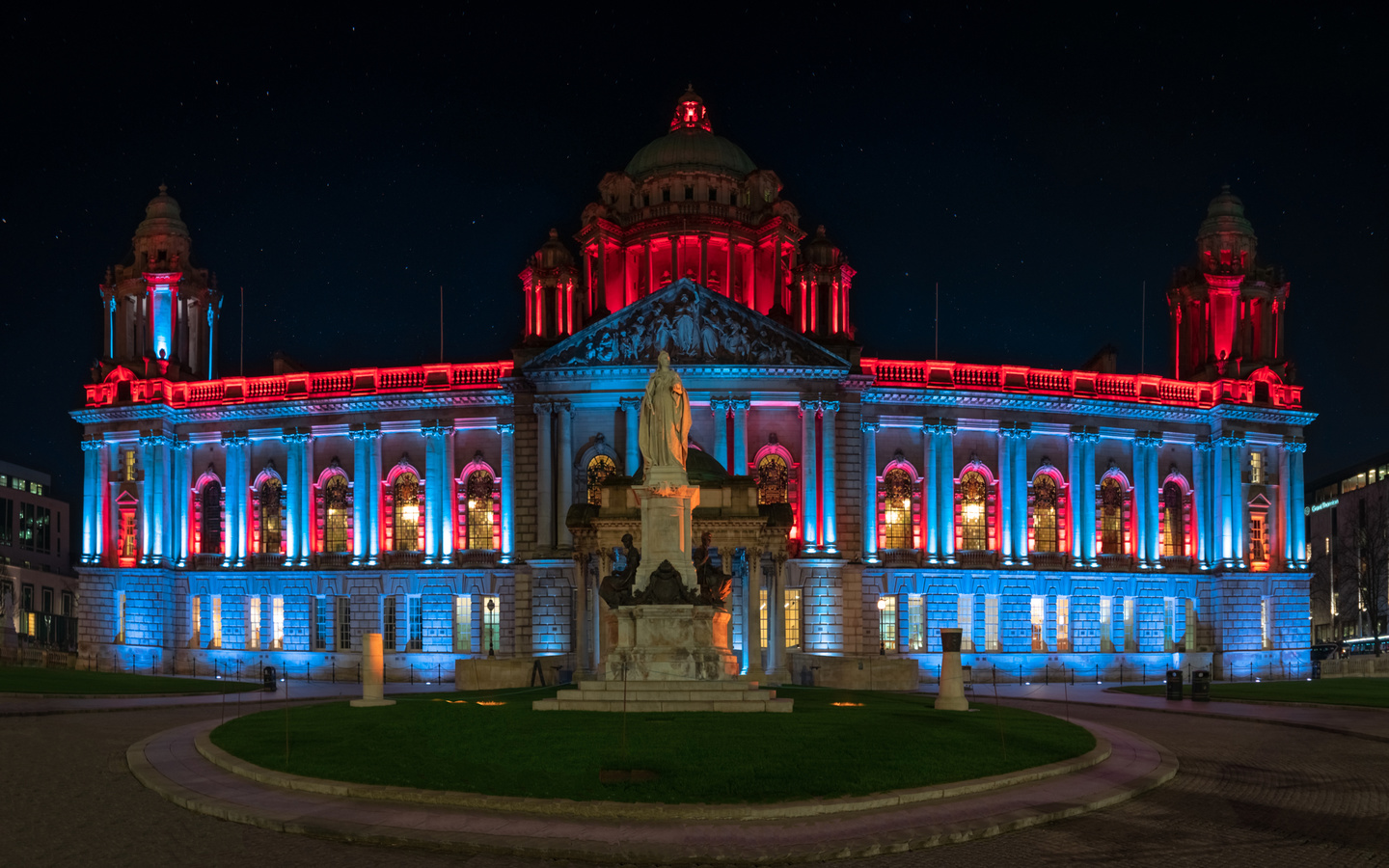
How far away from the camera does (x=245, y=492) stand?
72.6 m

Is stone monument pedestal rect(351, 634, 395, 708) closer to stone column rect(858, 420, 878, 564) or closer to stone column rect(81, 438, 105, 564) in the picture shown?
stone column rect(858, 420, 878, 564)

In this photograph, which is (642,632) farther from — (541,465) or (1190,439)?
(1190,439)

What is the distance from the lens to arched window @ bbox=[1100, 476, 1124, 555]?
72.2 m

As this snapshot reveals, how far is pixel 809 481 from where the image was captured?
6456cm

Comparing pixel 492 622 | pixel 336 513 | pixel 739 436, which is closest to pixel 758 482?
pixel 739 436

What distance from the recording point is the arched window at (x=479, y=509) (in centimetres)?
7000

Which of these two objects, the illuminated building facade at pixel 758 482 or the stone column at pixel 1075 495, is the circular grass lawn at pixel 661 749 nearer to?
the illuminated building facade at pixel 758 482

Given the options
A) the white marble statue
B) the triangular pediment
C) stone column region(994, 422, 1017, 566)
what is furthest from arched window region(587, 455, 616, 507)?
the white marble statue

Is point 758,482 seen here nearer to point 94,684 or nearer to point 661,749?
point 94,684

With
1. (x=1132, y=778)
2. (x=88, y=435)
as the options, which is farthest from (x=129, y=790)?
(x=88, y=435)

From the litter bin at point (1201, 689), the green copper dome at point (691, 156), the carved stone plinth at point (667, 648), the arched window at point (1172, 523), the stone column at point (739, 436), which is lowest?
the litter bin at point (1201, 689)

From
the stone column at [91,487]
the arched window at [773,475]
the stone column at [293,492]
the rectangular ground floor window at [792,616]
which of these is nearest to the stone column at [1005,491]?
the rectangular ground floor window at [792,616]

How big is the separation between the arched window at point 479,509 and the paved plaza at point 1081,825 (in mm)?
40612

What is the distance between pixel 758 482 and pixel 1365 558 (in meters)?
55.5
